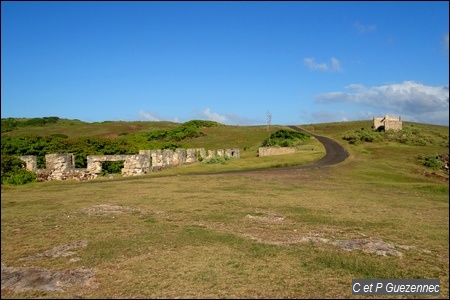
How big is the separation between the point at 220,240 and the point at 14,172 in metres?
19.5

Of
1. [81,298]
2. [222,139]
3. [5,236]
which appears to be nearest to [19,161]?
[5,236]

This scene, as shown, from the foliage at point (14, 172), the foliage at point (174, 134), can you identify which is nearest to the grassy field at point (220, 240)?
the foliage at point (14, 172)

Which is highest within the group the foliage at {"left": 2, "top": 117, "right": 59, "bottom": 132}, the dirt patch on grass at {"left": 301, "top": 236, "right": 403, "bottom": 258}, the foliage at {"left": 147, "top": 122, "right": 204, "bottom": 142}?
the foliage at {"left": 2, "top": 117, "right": 59, "bottom": 132}

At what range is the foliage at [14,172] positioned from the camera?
23.6 m

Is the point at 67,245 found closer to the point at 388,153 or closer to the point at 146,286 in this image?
the point at 146,286

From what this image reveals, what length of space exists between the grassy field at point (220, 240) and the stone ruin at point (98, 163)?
6.82 metres

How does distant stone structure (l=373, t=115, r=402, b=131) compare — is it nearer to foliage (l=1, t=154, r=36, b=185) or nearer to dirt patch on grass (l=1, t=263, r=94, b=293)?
foliage (l=1, t=154, r=36, b=185)

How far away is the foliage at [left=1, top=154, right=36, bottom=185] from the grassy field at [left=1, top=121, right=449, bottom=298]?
3.79 meters

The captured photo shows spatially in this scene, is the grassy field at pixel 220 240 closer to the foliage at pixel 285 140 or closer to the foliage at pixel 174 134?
the foliage at pixel 285 140

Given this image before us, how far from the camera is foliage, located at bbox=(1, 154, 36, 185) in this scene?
23.6 m

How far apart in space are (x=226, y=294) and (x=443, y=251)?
5512 millimetres

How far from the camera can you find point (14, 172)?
24.8 m

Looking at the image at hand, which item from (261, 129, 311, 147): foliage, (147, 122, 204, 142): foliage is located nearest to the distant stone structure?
(261, 129, 311, 147): foliage

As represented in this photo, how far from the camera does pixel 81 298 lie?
21.2ft
